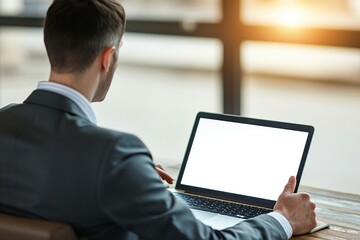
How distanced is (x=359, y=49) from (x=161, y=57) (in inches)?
56.1

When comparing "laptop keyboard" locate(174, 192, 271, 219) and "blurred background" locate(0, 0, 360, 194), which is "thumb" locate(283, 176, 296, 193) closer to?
"laptop keyboard" locate(174, 192, 271, 219)

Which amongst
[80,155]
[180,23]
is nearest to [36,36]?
[180,23]

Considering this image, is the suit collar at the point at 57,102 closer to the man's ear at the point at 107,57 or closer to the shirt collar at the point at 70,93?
the shirt collar at the point at 70,93

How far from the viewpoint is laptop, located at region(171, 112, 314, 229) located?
6.45ft

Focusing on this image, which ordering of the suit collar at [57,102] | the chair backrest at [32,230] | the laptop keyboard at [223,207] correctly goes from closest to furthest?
the chair backrest at [32,230]
the suit collar at [57,102]
the laptop keyboard at [223,207]

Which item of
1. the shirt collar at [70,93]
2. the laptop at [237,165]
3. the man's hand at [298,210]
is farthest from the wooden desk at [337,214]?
the shirt collar at [70,93]

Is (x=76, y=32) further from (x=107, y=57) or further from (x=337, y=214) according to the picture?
(x=337, y=214)

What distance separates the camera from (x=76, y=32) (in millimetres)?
1662

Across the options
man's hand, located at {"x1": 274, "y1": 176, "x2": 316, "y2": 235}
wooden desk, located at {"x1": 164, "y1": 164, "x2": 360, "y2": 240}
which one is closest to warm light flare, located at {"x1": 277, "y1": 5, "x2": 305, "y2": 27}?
wooden desk, located at {"x1": 164, "y1": 164, "x2": 360, "y2": 240}

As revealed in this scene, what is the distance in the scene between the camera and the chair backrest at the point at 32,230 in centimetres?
148

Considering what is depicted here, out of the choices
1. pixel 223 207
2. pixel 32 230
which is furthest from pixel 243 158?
pixel 32 230

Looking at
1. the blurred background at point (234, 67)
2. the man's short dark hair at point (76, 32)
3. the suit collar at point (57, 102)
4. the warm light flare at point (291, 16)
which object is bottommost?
the blurred background at point (234, 67)

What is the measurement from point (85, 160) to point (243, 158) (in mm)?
646

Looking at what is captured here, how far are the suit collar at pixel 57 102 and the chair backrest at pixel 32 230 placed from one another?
0.27 meters
